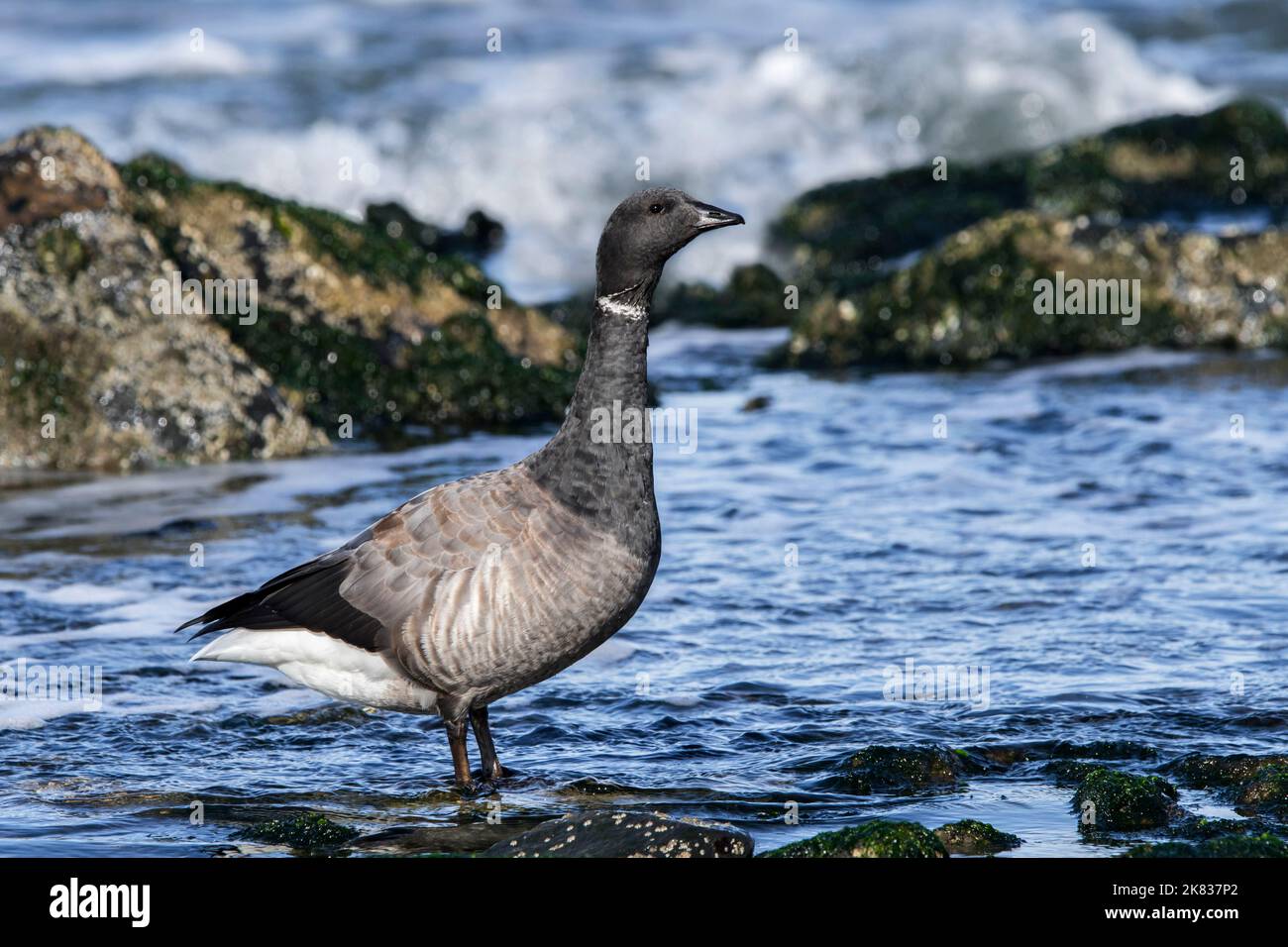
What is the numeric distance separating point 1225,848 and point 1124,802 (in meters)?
0.70

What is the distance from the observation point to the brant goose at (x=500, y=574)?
6750 mm

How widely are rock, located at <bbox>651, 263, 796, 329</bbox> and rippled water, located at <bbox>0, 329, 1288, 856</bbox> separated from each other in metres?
4.07

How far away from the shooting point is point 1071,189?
71.8 feet

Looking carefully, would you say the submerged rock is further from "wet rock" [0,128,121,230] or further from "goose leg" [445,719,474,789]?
"goose leg" [445,719,474,789]

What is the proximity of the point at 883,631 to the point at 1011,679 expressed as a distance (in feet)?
3.32

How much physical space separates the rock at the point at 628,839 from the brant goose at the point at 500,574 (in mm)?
930

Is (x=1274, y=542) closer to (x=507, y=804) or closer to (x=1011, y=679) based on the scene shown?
(x=1011, y=679)

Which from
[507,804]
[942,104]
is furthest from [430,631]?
[942,104]

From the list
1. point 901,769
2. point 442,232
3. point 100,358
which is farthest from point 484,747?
point 442,232

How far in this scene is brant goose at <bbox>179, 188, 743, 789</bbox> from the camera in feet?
22.1

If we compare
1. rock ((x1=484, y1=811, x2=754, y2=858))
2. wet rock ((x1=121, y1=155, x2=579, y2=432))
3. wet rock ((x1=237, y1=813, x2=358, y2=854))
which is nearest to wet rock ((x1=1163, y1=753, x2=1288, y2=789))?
rock ((x1=484, y1=811, x2=754, y2=858))

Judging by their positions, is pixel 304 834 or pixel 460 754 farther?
pixel 460 754

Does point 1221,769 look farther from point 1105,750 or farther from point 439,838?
point 439,838
